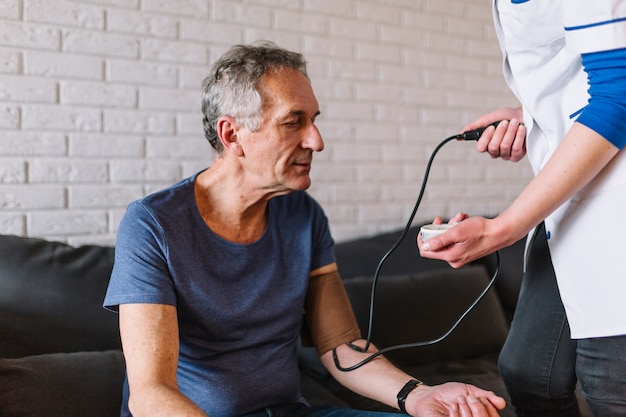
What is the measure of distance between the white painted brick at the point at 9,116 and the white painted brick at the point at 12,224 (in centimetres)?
26

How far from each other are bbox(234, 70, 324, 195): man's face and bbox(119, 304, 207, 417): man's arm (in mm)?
365

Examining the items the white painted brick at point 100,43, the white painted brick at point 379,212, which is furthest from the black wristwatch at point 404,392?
the white painted brick at point 100,43

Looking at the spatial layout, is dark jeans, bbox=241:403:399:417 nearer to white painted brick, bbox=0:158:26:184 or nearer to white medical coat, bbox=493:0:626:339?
white medical coat, bbox=493:0:626:339

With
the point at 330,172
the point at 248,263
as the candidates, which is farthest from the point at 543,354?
the point at 330,172

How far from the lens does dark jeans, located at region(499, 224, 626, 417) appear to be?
1.13 metres

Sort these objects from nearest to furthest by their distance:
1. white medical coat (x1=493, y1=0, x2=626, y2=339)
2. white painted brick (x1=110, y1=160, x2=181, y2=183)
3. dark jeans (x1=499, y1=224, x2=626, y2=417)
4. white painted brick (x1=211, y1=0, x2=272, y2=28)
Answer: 1. white medical coat (x1=493, y1=0, x2=626, y2=339)
2. dark jeans (x1=499, y1=224, x2=626, y2=417)
3. white painted brick (x1=110, y1=160, x2=181, y2=183)
4. white painted brick (x1=211, y1=0, x2=272, y2=28)

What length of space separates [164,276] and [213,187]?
0.27 m

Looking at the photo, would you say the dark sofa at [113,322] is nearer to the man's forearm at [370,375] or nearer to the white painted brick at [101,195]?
the white painted brick at [101,195]

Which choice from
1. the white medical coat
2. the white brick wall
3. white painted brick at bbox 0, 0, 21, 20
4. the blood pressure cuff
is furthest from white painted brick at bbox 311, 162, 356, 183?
the white medical coat

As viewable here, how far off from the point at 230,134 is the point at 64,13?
826mm

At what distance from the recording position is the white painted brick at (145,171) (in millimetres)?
1945

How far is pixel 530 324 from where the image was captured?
1.19m

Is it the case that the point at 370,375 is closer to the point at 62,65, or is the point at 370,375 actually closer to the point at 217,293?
the point at 217,293

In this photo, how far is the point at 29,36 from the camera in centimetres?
178
